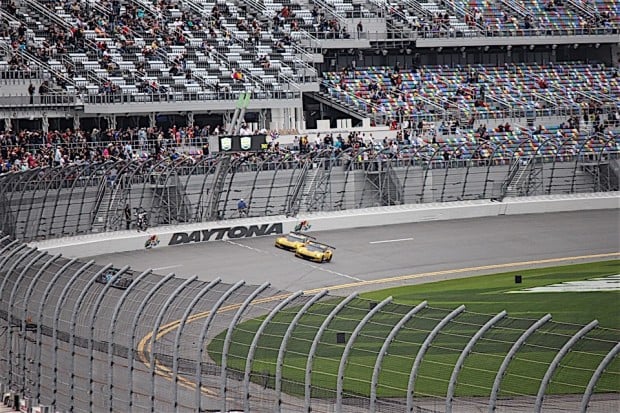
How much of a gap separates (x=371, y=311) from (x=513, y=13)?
5729cm

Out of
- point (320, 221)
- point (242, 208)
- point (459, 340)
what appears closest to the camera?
point (459, 340)

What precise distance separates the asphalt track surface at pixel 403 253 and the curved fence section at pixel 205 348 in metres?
15.2

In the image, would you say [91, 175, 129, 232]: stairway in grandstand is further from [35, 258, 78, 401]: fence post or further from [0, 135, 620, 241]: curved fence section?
[35, 258, 78, 401]: fence post

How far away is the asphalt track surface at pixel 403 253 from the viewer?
130 ft

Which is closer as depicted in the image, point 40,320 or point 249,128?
point 40,320

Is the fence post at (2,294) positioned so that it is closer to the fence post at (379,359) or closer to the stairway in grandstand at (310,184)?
the fence post at (379,359)

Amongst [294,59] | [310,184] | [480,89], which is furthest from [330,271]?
[480,89]

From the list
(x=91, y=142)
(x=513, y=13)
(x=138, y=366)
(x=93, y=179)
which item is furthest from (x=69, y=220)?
(x=513, y=13)

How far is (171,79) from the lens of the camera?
57.9 meters

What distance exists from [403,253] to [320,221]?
4.30m

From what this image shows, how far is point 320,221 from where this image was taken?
152 ft

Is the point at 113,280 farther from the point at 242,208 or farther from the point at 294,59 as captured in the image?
the point at 294,59

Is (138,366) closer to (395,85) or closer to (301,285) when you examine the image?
(301,285)

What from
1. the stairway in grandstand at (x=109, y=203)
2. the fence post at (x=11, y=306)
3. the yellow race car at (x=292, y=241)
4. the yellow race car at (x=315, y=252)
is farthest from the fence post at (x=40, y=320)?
the yellow race car at (x=292, y=241)
